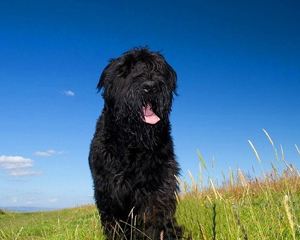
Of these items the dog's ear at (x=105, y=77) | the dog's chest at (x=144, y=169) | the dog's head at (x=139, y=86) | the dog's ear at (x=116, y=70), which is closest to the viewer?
the dog's head at (x=139, y=86)

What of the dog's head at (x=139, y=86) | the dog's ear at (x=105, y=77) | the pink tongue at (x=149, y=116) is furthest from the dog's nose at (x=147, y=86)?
the dog's ear at (x=105, y=77)

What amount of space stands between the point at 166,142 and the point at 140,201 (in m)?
0.77

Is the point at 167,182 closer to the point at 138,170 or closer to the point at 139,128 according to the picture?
the point at 138,170

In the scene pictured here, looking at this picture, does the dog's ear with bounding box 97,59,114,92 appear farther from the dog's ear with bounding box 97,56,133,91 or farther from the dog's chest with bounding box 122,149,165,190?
the dog's chest with bounding box 122,149,165,190

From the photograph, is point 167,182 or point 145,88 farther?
point 167,182

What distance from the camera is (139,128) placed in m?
5.99

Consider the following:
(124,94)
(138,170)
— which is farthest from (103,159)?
(124,94)

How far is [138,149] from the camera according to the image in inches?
247

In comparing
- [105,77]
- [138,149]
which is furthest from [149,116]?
[105,77]

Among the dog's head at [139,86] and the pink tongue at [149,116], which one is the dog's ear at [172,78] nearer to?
the dog's head at [139,86]

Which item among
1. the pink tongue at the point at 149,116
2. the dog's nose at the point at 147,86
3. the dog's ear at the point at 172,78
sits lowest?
the pink tongue at the point at 149,116

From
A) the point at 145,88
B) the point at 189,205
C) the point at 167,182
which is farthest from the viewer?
the point at 189,205

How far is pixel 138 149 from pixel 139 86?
81 centimetres

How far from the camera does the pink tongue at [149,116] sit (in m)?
6.02
